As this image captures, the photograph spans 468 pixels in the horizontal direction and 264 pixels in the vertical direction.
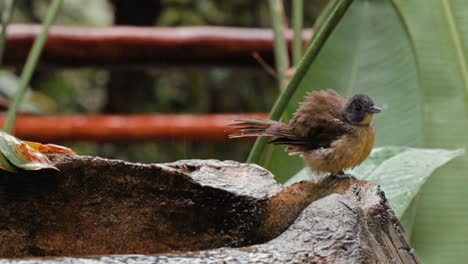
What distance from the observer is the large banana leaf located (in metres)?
1.98

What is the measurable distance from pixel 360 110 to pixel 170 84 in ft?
10.8

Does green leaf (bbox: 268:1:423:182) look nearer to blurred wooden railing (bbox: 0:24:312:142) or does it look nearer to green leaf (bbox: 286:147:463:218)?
green leaf (bbox: 286:147:463:218)

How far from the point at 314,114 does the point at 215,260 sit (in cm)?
97

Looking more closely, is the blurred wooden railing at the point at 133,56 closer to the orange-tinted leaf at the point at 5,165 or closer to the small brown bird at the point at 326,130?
the small brown bird at the point at 326,130

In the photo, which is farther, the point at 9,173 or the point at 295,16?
the point at 295,16

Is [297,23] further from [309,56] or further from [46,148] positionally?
[46,148]

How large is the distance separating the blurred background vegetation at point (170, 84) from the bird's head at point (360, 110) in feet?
8.71

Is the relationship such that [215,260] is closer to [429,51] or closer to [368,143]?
[368,143]

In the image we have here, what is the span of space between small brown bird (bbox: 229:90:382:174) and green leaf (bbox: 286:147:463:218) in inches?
1.9

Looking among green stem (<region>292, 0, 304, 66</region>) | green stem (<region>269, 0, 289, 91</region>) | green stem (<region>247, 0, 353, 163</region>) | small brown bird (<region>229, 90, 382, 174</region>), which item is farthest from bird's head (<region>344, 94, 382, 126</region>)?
green stem (<region>269, 0, 289, 91</region>)

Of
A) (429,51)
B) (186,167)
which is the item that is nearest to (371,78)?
(429,51)

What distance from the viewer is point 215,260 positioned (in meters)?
1.04

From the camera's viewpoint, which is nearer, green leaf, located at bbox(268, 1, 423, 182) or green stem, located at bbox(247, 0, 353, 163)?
green stem, located at bbox(247, 0, 353, 163)

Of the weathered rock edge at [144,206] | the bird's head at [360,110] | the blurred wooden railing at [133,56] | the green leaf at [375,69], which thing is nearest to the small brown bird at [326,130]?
the bird's head at [360,110]
